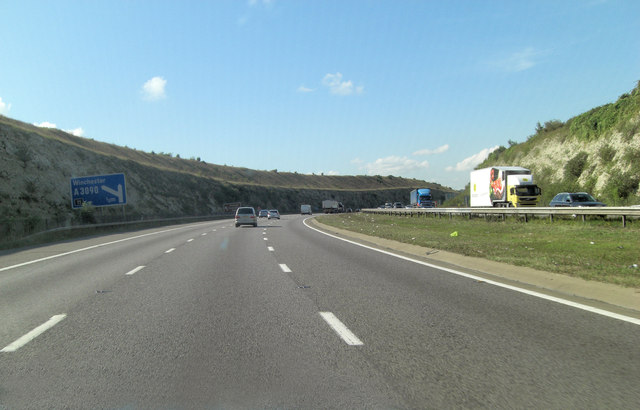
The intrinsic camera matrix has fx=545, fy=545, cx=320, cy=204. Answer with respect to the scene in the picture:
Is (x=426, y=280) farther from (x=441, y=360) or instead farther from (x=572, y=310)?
(x=441, y=360)

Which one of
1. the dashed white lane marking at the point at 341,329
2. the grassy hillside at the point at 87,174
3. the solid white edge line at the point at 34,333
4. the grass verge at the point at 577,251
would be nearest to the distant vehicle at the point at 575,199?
the grass verge at the point at 577,251

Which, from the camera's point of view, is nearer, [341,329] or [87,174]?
[341,329]

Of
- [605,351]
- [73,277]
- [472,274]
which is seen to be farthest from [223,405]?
[73,277]

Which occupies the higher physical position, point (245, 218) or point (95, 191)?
point (95, 191)

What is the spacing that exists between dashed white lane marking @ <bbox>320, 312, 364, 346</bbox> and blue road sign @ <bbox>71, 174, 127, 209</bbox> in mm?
42321

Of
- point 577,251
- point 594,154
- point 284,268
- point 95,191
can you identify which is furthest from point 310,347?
point 594,154

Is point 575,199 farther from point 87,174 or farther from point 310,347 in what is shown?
point 87,174

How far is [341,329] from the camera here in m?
7.13

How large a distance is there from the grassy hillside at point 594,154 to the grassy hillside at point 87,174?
39273 millimetres

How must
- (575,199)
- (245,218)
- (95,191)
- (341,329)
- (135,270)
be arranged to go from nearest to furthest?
(341,329), (135,270), (575,199), (245,218), (95,191)

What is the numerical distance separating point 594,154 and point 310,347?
167 feet

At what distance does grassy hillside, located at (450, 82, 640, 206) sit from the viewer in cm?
4141

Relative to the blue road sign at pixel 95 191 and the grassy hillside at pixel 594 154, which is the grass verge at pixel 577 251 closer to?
the grassy hillside at pixel 594 154

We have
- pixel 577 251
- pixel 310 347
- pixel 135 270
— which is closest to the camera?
pixel 310 347
